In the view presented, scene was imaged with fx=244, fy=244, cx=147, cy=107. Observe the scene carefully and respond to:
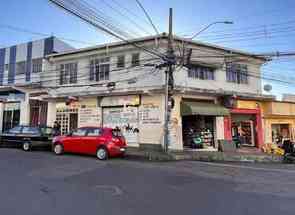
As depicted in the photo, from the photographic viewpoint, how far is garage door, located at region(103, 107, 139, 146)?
59.5ft

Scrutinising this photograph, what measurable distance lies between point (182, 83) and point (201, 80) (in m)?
1.92

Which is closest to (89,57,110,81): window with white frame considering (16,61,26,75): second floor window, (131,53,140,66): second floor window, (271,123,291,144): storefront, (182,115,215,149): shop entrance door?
(131,53,140,66): second floor window

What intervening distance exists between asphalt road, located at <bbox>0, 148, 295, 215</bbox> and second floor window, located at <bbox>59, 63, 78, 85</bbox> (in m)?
12.0

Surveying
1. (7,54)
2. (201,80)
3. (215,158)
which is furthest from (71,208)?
(7,54)

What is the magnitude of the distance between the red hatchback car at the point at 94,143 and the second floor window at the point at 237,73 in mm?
11396

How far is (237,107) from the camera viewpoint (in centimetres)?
1980

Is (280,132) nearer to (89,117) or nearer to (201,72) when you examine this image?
(201,72)

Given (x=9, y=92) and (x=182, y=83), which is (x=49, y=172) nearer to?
(x=182, y=83)

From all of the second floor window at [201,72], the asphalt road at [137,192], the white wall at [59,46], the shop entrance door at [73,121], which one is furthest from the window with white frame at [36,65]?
the asphalt road at [137,192]

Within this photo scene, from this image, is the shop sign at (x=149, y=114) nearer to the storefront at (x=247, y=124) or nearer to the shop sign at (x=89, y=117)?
the shop sign at (x=89, y=117)

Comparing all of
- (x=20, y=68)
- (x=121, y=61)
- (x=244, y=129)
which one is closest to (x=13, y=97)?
(x=20, y=68)

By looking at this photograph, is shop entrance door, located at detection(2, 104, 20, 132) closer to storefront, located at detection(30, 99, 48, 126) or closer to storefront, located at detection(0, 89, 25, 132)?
storefront, located at detection(0, 89, 25, 132)

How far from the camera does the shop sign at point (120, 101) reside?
18078 mm

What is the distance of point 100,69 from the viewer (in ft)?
65.3
